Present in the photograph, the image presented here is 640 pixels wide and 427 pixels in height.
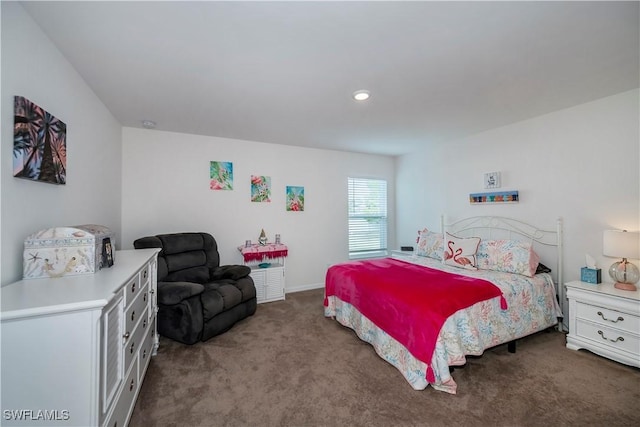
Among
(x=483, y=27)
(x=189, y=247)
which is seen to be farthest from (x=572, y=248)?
(x=189, y=247)

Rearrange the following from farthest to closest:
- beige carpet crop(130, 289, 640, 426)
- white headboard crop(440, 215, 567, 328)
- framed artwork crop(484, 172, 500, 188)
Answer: framed artwork crop(484, 172, 500, 188)
white headboard crop(440, 215, 567, 328)
beige carpet crop(130, 289, 640, 426)

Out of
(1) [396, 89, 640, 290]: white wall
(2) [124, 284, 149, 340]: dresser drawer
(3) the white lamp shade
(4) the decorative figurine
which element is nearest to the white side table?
(4) the decorative figurine

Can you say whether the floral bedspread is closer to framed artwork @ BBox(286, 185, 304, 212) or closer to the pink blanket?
the pink blanket

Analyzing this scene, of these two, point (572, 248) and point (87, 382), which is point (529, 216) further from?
point (87, 382)

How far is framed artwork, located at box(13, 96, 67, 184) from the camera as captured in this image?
1.40 meters

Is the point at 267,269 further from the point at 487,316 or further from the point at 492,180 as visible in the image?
the point at 492,180

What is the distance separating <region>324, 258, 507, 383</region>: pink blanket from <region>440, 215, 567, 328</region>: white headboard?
121cm

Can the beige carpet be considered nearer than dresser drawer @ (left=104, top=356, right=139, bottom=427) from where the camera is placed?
No

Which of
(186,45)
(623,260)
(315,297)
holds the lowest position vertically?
(315,297)

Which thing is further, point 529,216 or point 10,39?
point 529,216

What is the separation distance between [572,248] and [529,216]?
0.53 m

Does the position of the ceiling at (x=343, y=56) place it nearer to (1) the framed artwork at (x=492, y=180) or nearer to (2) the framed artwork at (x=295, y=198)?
(1) the framed artwork at (x=492, y=180)

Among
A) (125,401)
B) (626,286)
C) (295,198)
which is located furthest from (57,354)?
(626,286)

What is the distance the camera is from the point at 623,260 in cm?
243
